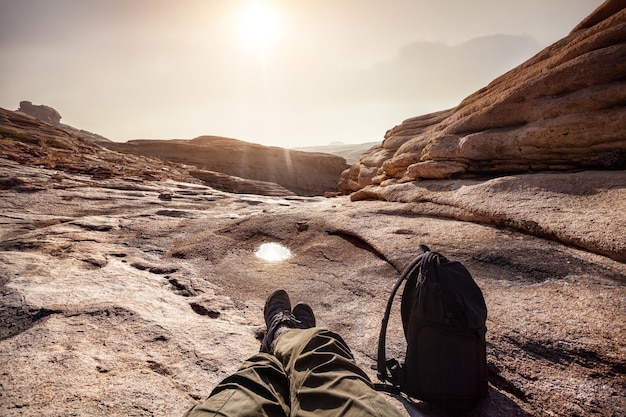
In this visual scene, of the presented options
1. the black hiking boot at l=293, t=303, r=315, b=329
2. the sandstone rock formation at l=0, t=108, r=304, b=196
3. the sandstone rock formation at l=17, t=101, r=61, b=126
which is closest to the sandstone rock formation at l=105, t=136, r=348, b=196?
the sandstone rock formation at l=0, t=108, r=304, b=196

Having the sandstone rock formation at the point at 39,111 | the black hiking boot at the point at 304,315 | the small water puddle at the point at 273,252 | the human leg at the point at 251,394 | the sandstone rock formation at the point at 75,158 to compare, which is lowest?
the black hiking boot at the point at 304,315

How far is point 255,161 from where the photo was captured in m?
48.3

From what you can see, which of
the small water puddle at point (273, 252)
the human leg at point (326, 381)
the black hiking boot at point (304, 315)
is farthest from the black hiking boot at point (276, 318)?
the small water puddle at point (273, 252)

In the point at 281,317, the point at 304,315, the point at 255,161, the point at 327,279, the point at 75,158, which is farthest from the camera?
the point at 255,161

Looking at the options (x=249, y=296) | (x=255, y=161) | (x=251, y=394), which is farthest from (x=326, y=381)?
(x=255, y=161)

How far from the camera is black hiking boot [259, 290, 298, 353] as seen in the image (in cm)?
312

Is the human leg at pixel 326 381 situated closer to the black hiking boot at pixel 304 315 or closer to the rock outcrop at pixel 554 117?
the black hiking boot at pixel 304 315

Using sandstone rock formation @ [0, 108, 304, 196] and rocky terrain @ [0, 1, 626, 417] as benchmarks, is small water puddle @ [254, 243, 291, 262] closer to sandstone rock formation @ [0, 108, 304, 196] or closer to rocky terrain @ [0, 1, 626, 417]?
rocky terrain @ [0, 1, 626, 417]

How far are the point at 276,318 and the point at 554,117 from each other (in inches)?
307

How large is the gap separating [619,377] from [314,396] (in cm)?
260

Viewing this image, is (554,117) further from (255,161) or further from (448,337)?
(255,161)

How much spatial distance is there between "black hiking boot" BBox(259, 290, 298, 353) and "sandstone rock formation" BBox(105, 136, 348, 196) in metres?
36.2

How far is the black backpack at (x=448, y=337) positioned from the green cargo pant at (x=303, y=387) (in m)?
0.53

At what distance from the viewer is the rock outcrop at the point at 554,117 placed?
6.16 metres
